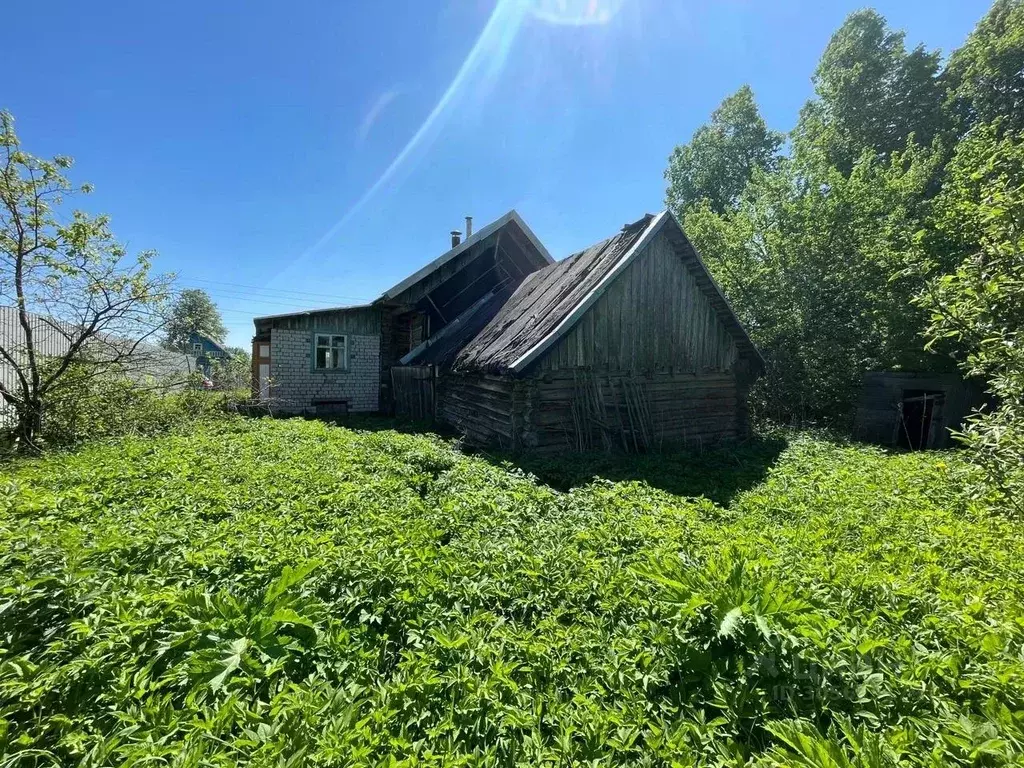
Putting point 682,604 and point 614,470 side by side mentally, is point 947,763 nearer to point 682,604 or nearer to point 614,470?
point 682,604

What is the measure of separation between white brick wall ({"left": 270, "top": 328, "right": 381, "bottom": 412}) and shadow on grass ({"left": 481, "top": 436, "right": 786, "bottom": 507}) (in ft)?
32.1

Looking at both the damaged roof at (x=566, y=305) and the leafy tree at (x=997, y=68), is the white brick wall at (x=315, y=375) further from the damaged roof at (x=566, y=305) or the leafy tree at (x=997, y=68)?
the leafy tree at (x=997, y=68)

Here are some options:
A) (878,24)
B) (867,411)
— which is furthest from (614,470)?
(878,24)

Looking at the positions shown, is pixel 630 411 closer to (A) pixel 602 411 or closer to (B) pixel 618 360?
(A) pixel 602 411

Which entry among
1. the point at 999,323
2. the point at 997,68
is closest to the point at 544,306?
the point at 999,323

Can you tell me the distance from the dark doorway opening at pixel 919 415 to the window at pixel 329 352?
2043cm

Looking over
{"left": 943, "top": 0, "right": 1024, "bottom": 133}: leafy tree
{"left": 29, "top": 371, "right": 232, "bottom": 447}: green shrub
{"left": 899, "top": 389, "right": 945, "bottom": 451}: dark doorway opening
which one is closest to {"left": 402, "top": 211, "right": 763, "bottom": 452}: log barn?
{"left": 899, "top": 389, "right": 945, "bottom": 451}: dark doorway opening

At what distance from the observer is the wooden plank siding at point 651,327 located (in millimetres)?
10430

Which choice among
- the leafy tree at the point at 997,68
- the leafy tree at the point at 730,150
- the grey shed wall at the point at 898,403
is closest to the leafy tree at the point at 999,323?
the grey shed wall at the point at 898,403

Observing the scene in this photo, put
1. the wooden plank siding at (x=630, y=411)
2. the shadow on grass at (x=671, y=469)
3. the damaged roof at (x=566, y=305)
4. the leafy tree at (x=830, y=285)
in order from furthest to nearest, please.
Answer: the leafy tree at (x=830, y=285)
the wooden plank siding at (x=630, y=411)
the damaged roof at (x=566, y=305)
the shadow on grass at (x=671, y=469)

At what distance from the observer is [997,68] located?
18.3 m

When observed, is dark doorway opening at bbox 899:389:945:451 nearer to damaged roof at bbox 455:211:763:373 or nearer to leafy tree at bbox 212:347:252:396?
damaged roof at bbox 455:211:763:373

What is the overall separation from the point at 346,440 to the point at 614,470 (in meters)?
6.30

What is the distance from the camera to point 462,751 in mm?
2070
